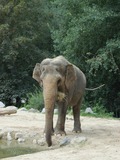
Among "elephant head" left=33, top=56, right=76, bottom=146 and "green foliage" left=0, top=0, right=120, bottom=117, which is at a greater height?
"green foliage" left=0, top=0, right=120, bottom=117

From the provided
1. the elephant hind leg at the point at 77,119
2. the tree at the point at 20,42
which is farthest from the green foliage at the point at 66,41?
the elephant hind leg at the point at 77,119

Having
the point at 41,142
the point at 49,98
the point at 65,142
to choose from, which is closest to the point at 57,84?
the point at 49,98

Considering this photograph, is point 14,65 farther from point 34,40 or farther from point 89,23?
point 89,23

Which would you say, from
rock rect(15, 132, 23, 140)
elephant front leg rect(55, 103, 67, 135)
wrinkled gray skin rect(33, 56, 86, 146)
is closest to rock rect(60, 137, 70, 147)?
wrinkled gray skin rect(33, 56, 86, 146)

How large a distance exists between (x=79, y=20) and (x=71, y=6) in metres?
1.49

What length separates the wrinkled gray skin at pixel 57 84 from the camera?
9.46 meters

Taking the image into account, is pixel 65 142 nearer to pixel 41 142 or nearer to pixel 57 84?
pixel 41 142

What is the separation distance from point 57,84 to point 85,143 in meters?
1.39

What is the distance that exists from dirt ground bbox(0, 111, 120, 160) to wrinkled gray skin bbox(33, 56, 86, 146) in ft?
1.51

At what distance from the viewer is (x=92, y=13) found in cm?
1809

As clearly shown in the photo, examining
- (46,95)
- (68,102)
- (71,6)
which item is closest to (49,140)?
Answer: (46,95)

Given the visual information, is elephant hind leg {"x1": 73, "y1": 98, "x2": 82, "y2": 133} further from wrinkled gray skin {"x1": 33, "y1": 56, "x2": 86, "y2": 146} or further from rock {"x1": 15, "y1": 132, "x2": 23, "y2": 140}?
rock {"x1": 15, "y1": 132, "x2": 23, "y2": 140}

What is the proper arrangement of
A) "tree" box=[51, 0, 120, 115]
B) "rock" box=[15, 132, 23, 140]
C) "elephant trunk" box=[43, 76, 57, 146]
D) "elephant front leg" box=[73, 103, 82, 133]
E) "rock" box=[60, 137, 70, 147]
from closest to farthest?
1. "elephant trunk" box=[43, 76, 57, 146]
2. "rock" box=[60, 137, 70, 147]
3. "rock" box=[15, 132, 23, 140]
4. "elephant front leg" box=[73, 103, 82, 133]
5. "tree" box=[51, 0, 120, 115]

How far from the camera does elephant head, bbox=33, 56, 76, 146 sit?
9397mm
